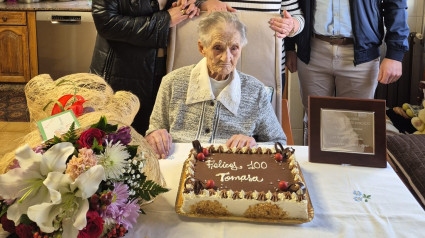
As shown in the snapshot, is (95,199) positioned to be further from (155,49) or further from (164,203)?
(155,49)

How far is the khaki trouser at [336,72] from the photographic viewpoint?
2.74 metres

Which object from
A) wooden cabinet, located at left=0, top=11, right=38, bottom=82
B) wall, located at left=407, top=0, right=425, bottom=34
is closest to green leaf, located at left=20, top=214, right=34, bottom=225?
wall, located at left=407, top=0, right=425, bottom=34

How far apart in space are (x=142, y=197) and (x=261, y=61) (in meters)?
1.36

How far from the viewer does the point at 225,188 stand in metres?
1.36

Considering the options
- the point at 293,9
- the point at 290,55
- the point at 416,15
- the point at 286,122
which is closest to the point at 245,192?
the point at 286,122

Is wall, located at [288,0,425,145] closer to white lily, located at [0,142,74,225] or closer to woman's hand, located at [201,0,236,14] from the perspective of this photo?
woman's hand, located at [201,0,236,14]

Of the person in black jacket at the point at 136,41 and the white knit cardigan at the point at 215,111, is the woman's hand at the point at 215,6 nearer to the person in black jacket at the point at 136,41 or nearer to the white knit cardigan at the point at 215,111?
the person in black jacket at the point at 136,41

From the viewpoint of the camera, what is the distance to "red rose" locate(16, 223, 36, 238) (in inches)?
42.4

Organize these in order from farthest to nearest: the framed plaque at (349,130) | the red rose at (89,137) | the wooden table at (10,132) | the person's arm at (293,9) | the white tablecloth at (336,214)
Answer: the wooden table at (10,132), the person's arm at (293,9), the framed plaque at (349,130), the white tablecloth at (336,214), the red rose at (89,137)

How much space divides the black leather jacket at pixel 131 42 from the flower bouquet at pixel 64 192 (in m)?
1.36

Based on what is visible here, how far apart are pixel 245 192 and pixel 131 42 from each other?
1.35 meters

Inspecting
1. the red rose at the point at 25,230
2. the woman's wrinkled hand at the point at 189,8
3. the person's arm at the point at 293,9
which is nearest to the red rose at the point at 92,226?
the red rose at the point at 25,230

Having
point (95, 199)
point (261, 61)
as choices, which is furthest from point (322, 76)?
point (95, 199)

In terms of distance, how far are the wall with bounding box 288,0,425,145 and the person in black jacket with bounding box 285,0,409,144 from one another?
1.09m
